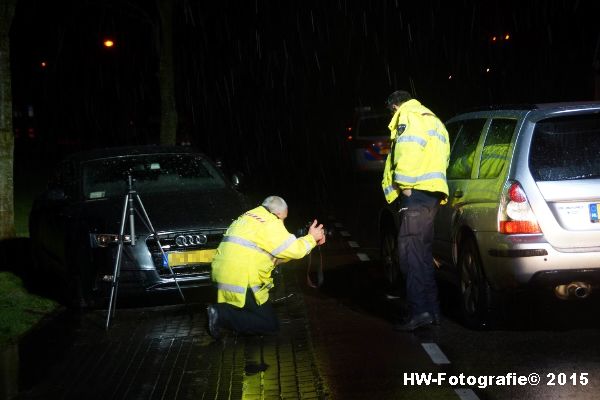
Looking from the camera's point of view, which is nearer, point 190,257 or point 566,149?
point 566,149

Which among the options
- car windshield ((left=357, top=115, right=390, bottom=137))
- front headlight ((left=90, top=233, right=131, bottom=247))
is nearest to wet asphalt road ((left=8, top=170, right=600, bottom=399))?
front headlight ((left=90, top=233, right=131, bottom=247))

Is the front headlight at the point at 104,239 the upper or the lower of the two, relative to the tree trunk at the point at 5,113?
lower

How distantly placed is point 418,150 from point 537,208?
1.14 metres

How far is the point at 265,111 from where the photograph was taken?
76.1 meters

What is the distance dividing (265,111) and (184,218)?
220ft

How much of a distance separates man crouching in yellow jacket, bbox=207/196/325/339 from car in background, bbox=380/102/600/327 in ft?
4.65

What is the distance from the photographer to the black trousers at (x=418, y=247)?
26.0ft

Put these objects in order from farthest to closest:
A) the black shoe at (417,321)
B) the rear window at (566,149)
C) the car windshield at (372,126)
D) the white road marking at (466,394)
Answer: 1. the car windshield at (372,126)
2. the black shoe at (417,321)
3. the rear window at (566,149)
4. the white road marking at (466,394)

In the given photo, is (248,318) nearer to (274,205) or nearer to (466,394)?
(274,205)

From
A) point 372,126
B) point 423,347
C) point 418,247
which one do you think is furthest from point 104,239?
point 372,126

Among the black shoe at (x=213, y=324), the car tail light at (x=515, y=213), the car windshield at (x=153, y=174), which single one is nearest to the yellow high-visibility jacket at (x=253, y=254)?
the black shoe at (x=213, y=324)

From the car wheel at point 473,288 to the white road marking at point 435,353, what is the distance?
1.94 ft

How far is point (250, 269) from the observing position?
7891mm

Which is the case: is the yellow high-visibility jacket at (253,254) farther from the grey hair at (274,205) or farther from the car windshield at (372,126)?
the car windshield at (372,126)
